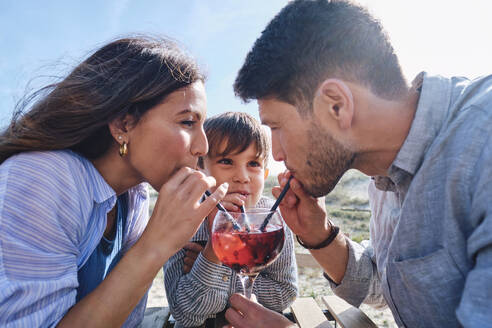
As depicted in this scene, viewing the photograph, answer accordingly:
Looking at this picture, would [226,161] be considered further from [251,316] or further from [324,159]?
[251,316]

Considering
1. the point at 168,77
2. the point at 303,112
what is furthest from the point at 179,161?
the point at 303,112

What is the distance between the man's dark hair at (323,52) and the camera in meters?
1.69

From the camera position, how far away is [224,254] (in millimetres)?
1474

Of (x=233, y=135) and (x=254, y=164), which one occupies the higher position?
(x=233, y=135)

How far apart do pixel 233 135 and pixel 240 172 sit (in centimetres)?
30

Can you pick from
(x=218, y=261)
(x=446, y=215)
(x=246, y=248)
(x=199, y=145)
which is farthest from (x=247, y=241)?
(x=446, y=215)

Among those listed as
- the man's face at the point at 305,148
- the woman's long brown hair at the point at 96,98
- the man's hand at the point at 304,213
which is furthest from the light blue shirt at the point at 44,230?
the man's hand at the point at 304,213

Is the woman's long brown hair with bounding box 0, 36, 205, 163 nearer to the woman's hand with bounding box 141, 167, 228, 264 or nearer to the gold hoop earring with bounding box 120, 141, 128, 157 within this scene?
the gold hoop earring with bounding box 120, 141, 128, 157

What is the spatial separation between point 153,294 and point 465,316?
5483 mm

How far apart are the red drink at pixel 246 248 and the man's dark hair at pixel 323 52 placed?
0.79 metres

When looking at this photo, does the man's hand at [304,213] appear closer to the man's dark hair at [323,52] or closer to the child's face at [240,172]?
the child's face at [240,172]

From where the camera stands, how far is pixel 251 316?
1.33 meters

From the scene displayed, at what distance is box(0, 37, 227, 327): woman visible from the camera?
125cm

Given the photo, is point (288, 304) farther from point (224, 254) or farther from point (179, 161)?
A: point (179, 161)
